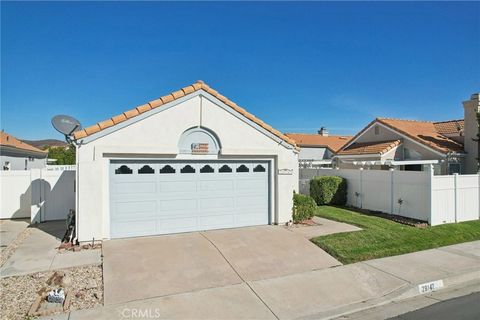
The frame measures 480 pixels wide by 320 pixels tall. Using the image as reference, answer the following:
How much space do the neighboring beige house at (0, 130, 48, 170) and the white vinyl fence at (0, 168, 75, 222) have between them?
689 centimetres

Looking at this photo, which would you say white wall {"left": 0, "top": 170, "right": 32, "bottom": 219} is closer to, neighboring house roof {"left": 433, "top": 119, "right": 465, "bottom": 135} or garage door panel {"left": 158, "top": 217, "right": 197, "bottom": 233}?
garage door panel {"left": 158, "top": 217, "right": 197, "bottom": 233}

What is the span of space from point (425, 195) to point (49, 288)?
11.6m

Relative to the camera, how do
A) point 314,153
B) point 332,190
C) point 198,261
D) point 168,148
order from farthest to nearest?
1. point 314,153
2. point 332,190
3. point 168,148
4. point 198,261

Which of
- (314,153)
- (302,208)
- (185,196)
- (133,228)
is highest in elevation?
(314,153)

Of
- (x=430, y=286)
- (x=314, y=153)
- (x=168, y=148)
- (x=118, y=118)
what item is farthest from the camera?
(x=314, y=153)

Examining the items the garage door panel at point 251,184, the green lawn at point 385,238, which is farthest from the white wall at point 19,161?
the green lawn at point 385,238

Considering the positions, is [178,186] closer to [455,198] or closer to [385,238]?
[385,238]

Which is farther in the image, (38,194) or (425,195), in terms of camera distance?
(38,194)

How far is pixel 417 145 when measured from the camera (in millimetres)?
18547

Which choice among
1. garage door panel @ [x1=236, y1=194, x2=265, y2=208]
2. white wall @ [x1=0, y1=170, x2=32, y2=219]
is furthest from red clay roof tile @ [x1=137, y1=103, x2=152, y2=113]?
white wall @ [x1=0, y1=170, x2=32, y2=219]

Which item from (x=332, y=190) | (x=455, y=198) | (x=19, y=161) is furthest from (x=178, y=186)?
(x=19, y=161)

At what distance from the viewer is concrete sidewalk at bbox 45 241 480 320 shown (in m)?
5.40

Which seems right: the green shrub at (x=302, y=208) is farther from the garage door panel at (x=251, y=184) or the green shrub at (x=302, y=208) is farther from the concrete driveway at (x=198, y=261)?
the concrete driveway at (x=198, y=261)

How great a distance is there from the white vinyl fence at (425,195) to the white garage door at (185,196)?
17.9 feet
